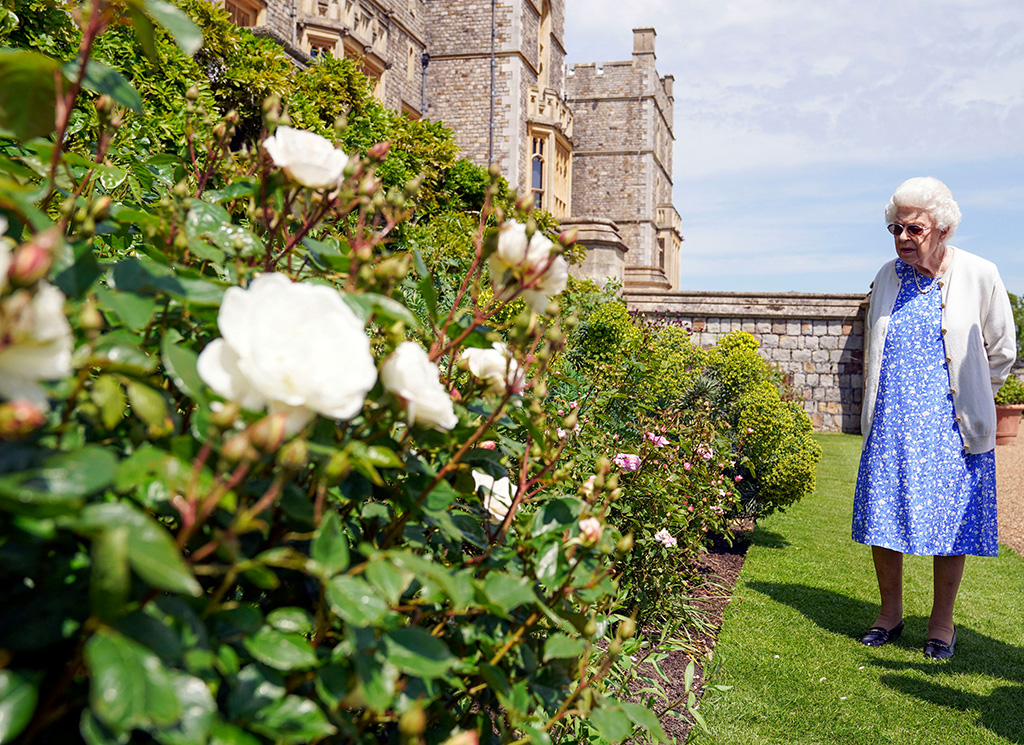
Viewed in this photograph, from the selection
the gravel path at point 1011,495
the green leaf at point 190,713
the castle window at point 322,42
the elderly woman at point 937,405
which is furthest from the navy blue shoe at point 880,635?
the castle window at point 322,42

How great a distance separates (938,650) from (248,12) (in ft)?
39.5

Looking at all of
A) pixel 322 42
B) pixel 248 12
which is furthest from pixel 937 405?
pixel 322 42

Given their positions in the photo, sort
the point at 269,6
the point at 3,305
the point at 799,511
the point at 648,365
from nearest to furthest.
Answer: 1. the point at 3,305
2. the point at 648,365
3. the point at 799,511
4. the point at 269,6

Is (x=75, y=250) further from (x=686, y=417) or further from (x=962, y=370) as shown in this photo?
(x=686, y=417)

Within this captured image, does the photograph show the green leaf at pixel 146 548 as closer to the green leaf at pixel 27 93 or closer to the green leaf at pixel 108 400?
the green leaf at pixel 108 400

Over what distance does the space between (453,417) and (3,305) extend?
17.8 inches

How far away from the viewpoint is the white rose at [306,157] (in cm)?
96

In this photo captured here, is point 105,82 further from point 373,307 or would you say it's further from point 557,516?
point 557,516

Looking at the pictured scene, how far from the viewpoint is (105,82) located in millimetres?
967

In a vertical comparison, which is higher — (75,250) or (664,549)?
(75,250)

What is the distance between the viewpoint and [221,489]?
2.09ft

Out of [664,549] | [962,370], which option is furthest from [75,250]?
[962,370]

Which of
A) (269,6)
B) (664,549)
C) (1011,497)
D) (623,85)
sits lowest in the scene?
(1011,497)

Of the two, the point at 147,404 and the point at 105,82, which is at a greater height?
the point at 105,82
